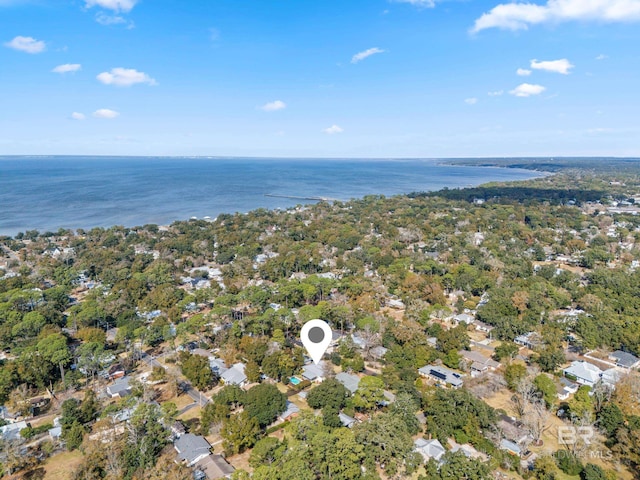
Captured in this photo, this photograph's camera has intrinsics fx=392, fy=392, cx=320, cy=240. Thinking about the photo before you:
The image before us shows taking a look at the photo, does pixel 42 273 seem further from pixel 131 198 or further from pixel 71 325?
pixel 131 198

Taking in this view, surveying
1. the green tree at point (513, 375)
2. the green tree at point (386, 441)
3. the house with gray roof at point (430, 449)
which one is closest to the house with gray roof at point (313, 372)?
the green tree at point (386, 441)

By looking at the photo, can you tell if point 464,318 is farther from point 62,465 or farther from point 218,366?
point 62,465

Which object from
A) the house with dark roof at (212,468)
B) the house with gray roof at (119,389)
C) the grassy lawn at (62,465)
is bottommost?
the grassy lawn at (62,465)

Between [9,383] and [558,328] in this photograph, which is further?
[558,328]

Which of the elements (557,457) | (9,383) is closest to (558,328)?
(557,457)

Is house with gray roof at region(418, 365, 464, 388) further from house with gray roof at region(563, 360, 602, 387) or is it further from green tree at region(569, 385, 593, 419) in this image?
house with gray roof at region(563, 360, 602, 387)

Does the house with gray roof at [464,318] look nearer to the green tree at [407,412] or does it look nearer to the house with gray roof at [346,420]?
the green tree at [407,412]
